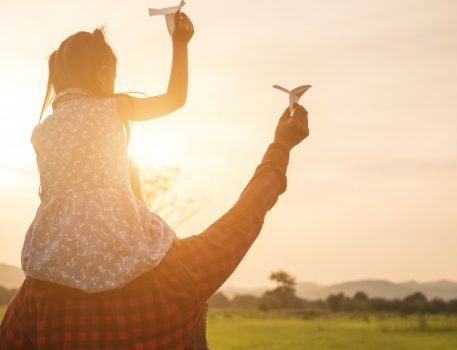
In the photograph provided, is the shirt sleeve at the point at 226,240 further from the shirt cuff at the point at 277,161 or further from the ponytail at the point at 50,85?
the ponytail at the point at 50,85

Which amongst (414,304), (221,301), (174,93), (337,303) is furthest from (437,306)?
(174,93)

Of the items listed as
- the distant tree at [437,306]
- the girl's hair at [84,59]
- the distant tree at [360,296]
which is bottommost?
the distant tree at [437,306]

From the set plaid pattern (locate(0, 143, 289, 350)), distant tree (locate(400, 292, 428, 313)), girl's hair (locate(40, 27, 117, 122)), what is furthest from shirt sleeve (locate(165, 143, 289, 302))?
distant tree (locate(400, 292, 428, 313))

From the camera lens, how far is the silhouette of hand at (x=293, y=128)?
2779 mm

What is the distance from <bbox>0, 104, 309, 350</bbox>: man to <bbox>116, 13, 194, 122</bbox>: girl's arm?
0.50 meters

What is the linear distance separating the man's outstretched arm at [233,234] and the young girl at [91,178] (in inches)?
4.5

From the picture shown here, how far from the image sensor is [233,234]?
8.07 ft

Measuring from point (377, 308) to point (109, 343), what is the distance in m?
70.5

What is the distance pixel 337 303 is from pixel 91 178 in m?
74.8

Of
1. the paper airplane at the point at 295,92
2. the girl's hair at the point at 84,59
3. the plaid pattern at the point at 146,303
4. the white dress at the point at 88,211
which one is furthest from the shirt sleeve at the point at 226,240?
the girl's hair at the point at 84,59

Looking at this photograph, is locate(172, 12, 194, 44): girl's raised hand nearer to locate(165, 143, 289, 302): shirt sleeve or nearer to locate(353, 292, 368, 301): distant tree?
locate(165, 143, 289, 302): shirt sleeve

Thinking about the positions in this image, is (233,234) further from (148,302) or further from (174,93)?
(174,93)

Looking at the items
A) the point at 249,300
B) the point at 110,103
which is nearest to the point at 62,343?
the point at 110,103

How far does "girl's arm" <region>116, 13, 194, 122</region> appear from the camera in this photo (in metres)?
2.56
